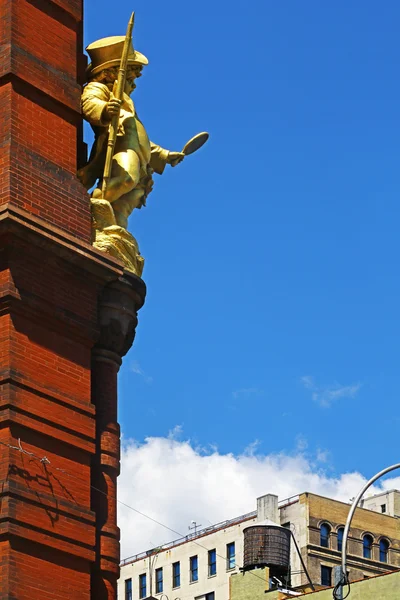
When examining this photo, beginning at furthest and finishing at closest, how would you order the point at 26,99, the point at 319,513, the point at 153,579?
the point at 153,579 → the point at 319,513 → the point at 26,99

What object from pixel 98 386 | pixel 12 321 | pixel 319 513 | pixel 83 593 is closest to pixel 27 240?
pixel 12 321

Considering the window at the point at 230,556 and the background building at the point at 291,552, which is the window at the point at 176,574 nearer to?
the background building at the point at 291,552

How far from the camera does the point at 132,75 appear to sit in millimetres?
27891

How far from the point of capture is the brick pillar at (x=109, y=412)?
24125 mm

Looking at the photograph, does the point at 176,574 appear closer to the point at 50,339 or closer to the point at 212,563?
the point at 212,563

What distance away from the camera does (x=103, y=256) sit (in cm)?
2517

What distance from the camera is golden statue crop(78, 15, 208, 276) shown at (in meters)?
26.3

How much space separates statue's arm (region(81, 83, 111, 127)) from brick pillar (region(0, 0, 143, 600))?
0.23 meters

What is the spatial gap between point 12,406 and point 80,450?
156cm

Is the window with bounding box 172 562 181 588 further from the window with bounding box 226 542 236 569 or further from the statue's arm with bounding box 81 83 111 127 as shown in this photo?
the statue's arm with bounding box 81 83 111 127

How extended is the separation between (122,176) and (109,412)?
423cm

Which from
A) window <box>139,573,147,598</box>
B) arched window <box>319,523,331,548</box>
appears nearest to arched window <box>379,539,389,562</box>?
arched window <box>319,523,331,548</box>

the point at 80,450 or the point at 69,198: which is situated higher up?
the point at 69,198

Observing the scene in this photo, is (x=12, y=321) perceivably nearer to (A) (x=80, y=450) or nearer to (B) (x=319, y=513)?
(A) (x=80, y=450)
